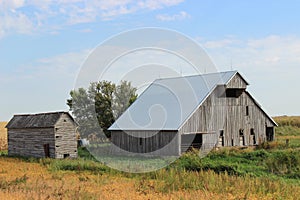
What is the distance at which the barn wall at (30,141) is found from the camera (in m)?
35.2

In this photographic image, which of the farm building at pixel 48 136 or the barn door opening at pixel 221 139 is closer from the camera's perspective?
the farm building at pixel 48 136

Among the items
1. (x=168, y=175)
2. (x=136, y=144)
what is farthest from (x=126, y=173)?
(x=136, y=144)

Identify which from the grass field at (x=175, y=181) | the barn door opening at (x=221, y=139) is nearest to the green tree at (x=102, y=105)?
the barn door opening at (x=221, y=139)

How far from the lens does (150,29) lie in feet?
98.6

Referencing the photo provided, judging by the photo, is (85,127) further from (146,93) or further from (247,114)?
(247,114)

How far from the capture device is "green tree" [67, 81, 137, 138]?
4831 centimetres

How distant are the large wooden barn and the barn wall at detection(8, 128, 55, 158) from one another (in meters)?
5.63

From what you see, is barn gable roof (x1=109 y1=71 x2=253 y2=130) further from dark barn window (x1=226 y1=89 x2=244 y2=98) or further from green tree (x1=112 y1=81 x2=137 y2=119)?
green tree (x1=112 y1=81 x2=137 y2=119)

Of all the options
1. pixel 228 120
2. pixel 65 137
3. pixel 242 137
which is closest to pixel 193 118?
pixel 228 120

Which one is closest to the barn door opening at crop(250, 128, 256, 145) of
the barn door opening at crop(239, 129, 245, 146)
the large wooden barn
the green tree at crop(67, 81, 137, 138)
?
the large wooden barn

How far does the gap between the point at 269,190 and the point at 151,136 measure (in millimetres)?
20307

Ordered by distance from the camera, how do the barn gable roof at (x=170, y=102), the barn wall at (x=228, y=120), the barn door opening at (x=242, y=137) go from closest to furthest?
the barn gable roof at (x=170, y=102) → the barn wall at (x=228, y=120) → the barn door opening at (x=242, y=137)

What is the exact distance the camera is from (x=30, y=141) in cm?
3734

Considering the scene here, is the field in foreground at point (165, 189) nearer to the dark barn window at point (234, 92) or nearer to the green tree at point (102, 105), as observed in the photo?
the dark barn window at point (234, 92)
